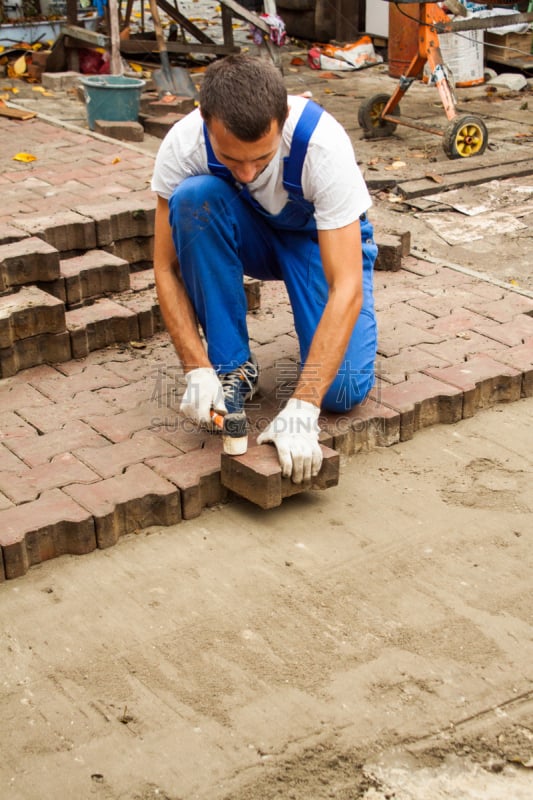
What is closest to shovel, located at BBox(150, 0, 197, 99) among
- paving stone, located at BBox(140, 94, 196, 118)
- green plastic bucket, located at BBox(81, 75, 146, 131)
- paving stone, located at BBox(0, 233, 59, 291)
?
paving stone, located at BBox(140, 94, 196, 118)

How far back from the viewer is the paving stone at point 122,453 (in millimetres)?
3277

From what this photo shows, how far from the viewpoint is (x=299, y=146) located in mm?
3174

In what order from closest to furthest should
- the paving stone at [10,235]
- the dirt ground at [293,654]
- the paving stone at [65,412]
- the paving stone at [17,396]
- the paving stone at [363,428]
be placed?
the dirt ground at [293,654], the paving stone at [363,428], the paving stone at [65,412], the paving stone at [17,396], the paving stone at [10,235]

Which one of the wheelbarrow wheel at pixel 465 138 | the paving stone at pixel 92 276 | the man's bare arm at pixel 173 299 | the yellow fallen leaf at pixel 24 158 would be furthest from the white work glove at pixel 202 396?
the wheelbarrow wheel at pixel 465 138

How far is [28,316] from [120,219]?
982 millimetres

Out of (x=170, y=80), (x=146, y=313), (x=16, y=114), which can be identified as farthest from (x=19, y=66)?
(x=146, y=313)

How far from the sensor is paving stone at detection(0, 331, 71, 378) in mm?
4012

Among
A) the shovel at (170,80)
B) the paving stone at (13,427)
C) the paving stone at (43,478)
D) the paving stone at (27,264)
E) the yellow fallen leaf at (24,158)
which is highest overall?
the shovel at (170,80)

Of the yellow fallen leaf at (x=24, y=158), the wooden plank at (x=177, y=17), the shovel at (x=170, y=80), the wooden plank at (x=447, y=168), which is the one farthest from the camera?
the wooden plank at (x=177, y=17)

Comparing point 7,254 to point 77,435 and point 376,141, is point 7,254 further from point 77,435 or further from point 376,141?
point 376,141

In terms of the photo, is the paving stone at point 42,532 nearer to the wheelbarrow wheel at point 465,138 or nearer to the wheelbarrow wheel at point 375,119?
the wheelbarrow wheel at point 465,138

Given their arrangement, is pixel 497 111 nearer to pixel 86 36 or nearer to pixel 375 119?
pixel 375 119

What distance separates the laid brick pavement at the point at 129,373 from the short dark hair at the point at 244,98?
1.10m

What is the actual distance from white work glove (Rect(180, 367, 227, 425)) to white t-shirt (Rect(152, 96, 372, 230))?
0.62 metres
